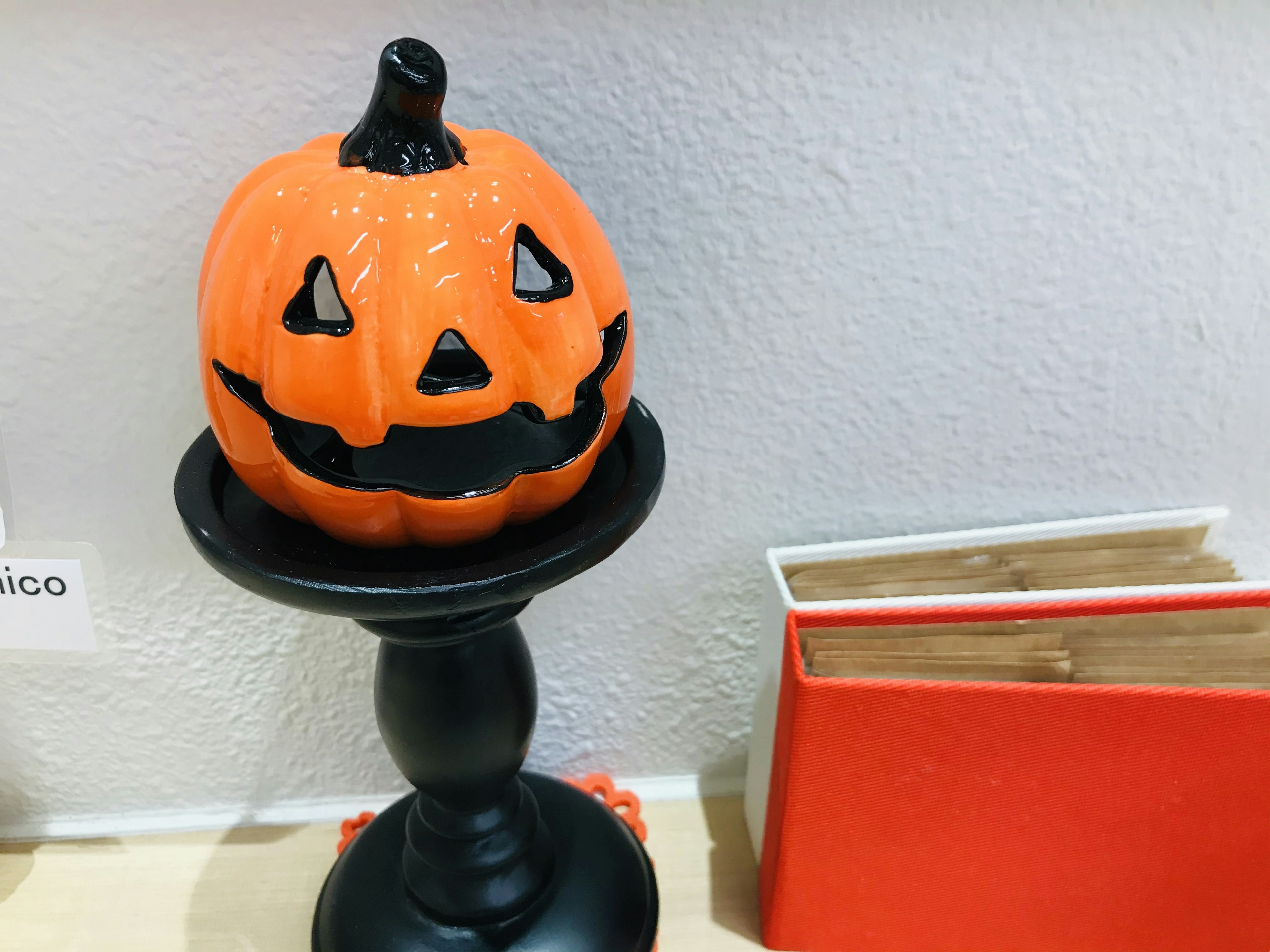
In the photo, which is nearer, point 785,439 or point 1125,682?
point 1125,682

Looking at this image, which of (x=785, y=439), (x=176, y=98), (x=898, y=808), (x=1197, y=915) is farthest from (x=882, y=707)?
(x=176, y=98)

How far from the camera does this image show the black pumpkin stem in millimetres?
401

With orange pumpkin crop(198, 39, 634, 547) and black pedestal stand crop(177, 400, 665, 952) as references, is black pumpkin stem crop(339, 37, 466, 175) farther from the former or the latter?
black pedestal stand crop(177, 400, 665, 952)

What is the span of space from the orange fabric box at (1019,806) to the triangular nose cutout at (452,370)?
0.29 metres

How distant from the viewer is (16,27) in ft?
1.71

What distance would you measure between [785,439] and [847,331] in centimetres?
10

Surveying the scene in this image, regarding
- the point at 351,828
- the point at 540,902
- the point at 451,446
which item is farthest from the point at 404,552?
the point at 351,828

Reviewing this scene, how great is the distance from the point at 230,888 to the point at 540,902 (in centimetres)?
30

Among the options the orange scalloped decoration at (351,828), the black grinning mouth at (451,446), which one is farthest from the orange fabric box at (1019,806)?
the orange scalloped decoration at (351,828)

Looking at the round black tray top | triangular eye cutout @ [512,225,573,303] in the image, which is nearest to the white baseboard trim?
the round black tray top

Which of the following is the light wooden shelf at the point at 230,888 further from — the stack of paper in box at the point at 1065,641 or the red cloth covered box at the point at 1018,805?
the stack of paper in box at the point at 1065,641

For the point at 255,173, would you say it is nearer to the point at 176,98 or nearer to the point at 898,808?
the point at 176,98

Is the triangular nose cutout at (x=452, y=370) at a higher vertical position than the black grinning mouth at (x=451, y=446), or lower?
higher

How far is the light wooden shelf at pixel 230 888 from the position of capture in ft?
2.35
